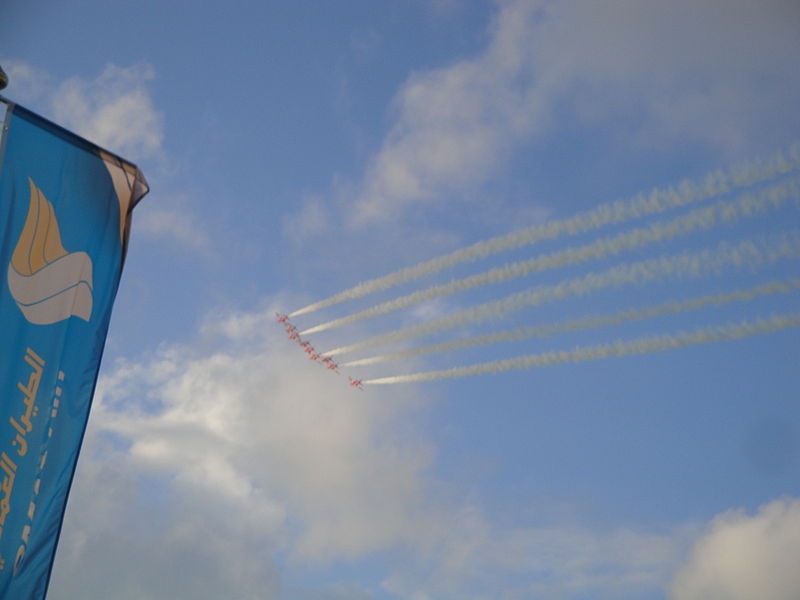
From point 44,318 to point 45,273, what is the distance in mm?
975

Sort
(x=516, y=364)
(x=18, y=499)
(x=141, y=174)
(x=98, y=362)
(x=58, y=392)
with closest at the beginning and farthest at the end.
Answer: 1. (x=18, y=499)
2. (x=58, y=392)
3. (x=98, y=362)
4. (x=141, y=174)
5. (x=516, y=364)

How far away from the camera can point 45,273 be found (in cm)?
1581

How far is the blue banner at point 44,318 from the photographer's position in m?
14.7

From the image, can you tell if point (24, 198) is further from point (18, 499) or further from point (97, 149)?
point (18, 499)

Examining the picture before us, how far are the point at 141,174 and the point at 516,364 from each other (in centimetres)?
3145

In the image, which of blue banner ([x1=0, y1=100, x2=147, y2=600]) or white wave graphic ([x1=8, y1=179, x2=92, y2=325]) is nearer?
blue banner ([x1=0, y1=100, x2=147, y2=600])

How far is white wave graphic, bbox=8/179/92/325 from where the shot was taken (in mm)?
15312

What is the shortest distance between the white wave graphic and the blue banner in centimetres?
2

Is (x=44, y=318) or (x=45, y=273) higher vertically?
(x=45, y=273)

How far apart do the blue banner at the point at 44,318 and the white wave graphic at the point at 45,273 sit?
22 millimetres

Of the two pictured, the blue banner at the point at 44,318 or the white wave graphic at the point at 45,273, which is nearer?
the blue banner at the point at 44,318

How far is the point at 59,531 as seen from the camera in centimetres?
1538

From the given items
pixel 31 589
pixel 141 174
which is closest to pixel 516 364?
pixel 141 174

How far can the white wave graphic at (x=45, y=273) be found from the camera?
15312 millimetres
